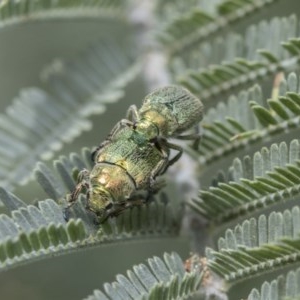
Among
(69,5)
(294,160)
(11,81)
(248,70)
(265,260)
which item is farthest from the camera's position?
(11,81)

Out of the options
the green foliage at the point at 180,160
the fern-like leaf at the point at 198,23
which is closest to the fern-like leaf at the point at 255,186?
the green foliage at the point at 180,160

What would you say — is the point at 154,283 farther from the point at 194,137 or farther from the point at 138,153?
the point at 194,137

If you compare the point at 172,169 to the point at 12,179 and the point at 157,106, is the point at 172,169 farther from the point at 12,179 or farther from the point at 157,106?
the point at 12,179

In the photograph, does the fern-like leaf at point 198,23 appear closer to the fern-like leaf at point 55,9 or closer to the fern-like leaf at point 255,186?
the fern-like leaf at point 55,9

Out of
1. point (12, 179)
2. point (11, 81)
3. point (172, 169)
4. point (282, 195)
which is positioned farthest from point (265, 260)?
point (11, 81)

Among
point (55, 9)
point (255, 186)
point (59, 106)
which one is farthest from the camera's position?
point (55, 9)

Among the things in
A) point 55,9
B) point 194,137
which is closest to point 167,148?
point 194,137
